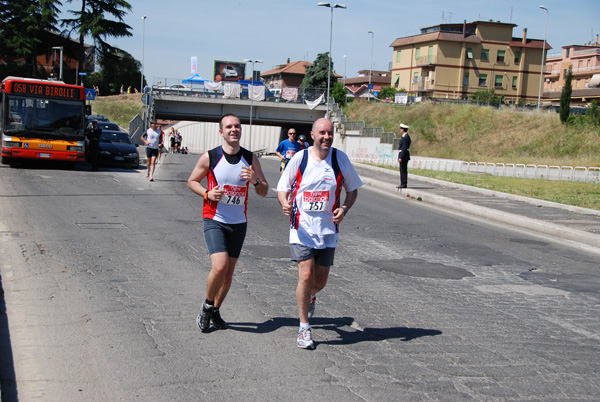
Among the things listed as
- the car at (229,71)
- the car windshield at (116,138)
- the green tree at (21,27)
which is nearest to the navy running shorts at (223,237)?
the car windshield at (116,138)

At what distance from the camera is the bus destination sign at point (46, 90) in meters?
22.2

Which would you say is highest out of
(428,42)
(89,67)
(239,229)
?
(428,42)

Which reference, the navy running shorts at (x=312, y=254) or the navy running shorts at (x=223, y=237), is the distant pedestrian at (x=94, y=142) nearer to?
the navy running shorts at (x=223, y=237)

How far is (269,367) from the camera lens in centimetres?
461

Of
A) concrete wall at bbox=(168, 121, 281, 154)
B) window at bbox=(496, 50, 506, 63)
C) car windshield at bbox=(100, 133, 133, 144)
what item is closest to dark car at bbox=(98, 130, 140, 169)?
car windshield at bbox=(100, 133, 133, 144)

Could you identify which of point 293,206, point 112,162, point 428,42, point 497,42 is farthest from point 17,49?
point 293,206

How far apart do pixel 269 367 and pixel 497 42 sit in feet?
280

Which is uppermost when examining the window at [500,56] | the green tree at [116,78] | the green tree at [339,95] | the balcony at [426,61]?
the window at [500,56]

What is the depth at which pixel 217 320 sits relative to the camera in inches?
215

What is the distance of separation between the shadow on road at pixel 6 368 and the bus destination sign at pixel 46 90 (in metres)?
18.6

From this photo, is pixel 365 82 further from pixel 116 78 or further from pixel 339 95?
pixel 339 95

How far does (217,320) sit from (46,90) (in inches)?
772

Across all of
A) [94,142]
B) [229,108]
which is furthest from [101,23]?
[94,142]

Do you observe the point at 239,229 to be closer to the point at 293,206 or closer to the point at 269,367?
the point at 293,206
